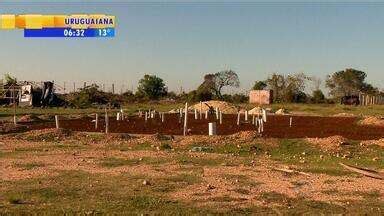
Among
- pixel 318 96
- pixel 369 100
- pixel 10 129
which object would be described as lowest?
pixel 10 129

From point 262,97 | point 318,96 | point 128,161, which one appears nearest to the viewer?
point 128,161

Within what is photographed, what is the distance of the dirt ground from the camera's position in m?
10.5

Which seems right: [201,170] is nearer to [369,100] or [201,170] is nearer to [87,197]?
[87,197]

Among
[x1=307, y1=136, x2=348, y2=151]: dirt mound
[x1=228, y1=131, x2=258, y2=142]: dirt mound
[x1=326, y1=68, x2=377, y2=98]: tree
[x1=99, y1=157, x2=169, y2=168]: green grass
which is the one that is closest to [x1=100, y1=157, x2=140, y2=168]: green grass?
[x1=99, y1=157, x2=169, y2=168]: green grass

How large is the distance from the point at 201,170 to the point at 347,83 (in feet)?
260

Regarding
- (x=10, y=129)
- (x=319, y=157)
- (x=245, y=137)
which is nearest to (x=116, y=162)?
(x=319, y=157)

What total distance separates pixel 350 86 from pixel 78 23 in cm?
6468

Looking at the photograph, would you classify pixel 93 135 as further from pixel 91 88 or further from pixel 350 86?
pixel 350 86

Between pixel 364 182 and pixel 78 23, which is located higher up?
pixel 78 23

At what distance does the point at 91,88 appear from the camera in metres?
63.4

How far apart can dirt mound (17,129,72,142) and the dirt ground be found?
0.11ft

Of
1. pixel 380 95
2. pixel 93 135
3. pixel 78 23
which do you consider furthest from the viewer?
pixel 380 95

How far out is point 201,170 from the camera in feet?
46.1

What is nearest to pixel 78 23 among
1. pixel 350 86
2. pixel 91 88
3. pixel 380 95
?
pixel 91 88
